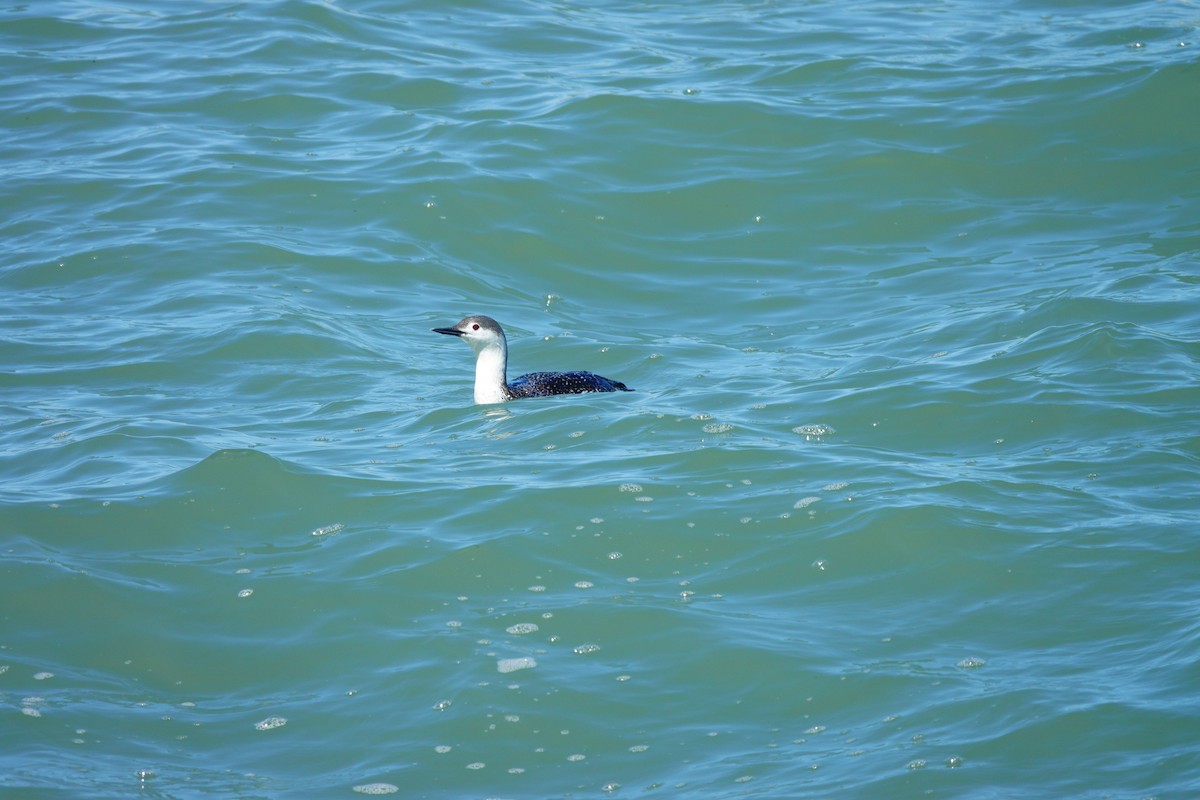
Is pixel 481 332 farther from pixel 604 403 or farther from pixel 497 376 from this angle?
pixel 604 403

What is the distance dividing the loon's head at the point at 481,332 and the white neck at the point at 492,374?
0.03 meters

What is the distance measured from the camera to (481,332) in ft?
33.4

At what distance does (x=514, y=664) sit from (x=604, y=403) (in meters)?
3.56

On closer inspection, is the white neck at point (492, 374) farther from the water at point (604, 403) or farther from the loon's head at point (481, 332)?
the water at point (604, 403)

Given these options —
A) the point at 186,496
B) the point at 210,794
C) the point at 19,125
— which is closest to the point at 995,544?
the point at 210,794

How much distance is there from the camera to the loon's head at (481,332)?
10.2m

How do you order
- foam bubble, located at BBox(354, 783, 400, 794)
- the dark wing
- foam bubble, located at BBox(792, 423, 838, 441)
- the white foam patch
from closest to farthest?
foam bubble, located at BBox(354, 783, 400, 794)
the white foam patch
foam bubble, located at BBox(792, 423, 838, 441)
the dark wing

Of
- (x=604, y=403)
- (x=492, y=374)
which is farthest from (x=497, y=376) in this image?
(x=604, y=403)

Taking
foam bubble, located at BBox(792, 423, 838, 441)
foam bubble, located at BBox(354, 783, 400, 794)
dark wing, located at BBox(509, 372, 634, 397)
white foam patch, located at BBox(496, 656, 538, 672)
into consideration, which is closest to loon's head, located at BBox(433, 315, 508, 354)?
dark wing, located at BBox(509, 372, 634, 397)

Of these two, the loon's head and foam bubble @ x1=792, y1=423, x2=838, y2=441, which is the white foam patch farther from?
the loon's head

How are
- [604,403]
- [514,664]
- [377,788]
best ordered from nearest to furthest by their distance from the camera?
[377,788] < [514,664] < [604,403]

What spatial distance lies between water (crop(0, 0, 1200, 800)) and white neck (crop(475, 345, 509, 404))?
0.20 m

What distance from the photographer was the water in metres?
6.13

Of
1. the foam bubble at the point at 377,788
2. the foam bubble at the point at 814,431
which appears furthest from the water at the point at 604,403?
the foam bubble at the point at 814,431
